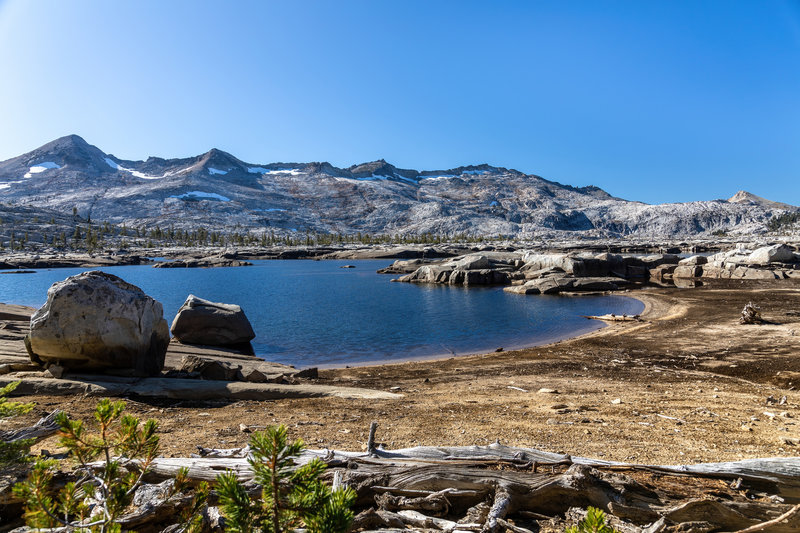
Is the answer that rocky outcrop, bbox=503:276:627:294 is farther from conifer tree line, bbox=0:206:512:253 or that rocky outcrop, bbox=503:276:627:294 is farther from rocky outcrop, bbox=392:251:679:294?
conifer tree line, bbox=0:206:512:253

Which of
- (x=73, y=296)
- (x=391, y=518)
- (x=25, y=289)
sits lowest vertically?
(x=25, y=289)

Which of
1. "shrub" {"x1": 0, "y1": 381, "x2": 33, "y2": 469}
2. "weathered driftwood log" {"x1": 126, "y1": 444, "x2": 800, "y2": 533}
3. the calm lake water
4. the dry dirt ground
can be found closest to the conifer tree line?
the calm lake water

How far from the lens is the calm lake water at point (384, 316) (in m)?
24.7

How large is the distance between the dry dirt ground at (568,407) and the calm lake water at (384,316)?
18.0ft

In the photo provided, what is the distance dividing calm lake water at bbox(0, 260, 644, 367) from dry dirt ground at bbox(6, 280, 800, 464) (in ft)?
18.0

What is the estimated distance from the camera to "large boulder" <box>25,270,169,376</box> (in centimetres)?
1105

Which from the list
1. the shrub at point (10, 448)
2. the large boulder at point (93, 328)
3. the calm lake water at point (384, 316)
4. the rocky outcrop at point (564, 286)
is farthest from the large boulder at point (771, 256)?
the shrub at point (10, 448)

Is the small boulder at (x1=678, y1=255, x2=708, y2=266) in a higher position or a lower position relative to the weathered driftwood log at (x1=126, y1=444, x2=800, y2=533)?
higher

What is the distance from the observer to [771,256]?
57406 mm

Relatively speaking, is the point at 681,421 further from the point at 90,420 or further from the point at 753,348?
the point at 753,348

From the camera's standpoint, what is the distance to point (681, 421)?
864cm


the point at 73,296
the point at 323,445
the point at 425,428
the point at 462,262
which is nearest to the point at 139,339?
the point at 73,296

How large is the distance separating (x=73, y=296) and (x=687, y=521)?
13467mm

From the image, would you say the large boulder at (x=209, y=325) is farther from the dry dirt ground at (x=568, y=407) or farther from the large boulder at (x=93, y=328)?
the large boulder at (x=93, y=328)
